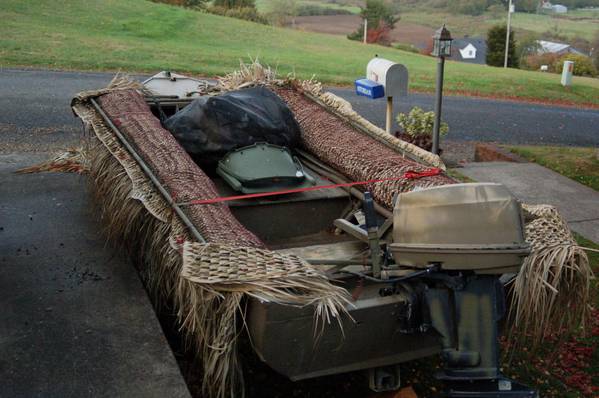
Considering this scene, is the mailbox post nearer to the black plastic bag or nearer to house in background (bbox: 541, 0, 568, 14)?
the black plastic bag

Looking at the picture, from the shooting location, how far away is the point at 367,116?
13.7 m

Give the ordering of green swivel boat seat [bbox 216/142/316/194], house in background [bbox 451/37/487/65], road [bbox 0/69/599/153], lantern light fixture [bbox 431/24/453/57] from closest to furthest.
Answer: green swivel boat seat [bbox 216/142/316/194] < lantern light fixture [bbox 431/24/453/57] < road [bbox 0/69/599/153] < house in background [bbox 451/37/487/65]

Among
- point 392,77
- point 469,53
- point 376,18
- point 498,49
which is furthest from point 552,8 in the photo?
point 392,77

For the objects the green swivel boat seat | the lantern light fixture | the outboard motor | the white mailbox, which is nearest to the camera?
the outboard motor

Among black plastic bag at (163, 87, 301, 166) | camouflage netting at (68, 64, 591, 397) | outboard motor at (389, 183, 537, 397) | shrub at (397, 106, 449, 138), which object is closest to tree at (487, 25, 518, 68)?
shrub at (397, 106, 449, 138)

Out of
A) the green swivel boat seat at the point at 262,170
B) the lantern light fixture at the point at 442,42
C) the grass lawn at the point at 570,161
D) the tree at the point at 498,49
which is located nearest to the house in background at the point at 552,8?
the tree at the point at 498,49

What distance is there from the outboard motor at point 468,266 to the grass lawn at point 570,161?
18.3ft

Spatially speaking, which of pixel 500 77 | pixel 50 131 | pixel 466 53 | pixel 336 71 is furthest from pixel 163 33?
pixel 466 53

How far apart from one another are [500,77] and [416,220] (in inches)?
811

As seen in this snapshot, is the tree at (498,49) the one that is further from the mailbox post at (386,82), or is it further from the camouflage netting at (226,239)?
→ the camouflage netting at (226,239)

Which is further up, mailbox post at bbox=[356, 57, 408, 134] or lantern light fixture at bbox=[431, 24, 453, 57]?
lantern light fixture at bbox=[431, 24, 453, 57]

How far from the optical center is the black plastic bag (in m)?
5.72

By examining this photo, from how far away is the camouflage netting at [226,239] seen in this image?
137 inches

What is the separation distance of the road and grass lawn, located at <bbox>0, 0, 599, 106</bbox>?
1.67 m
